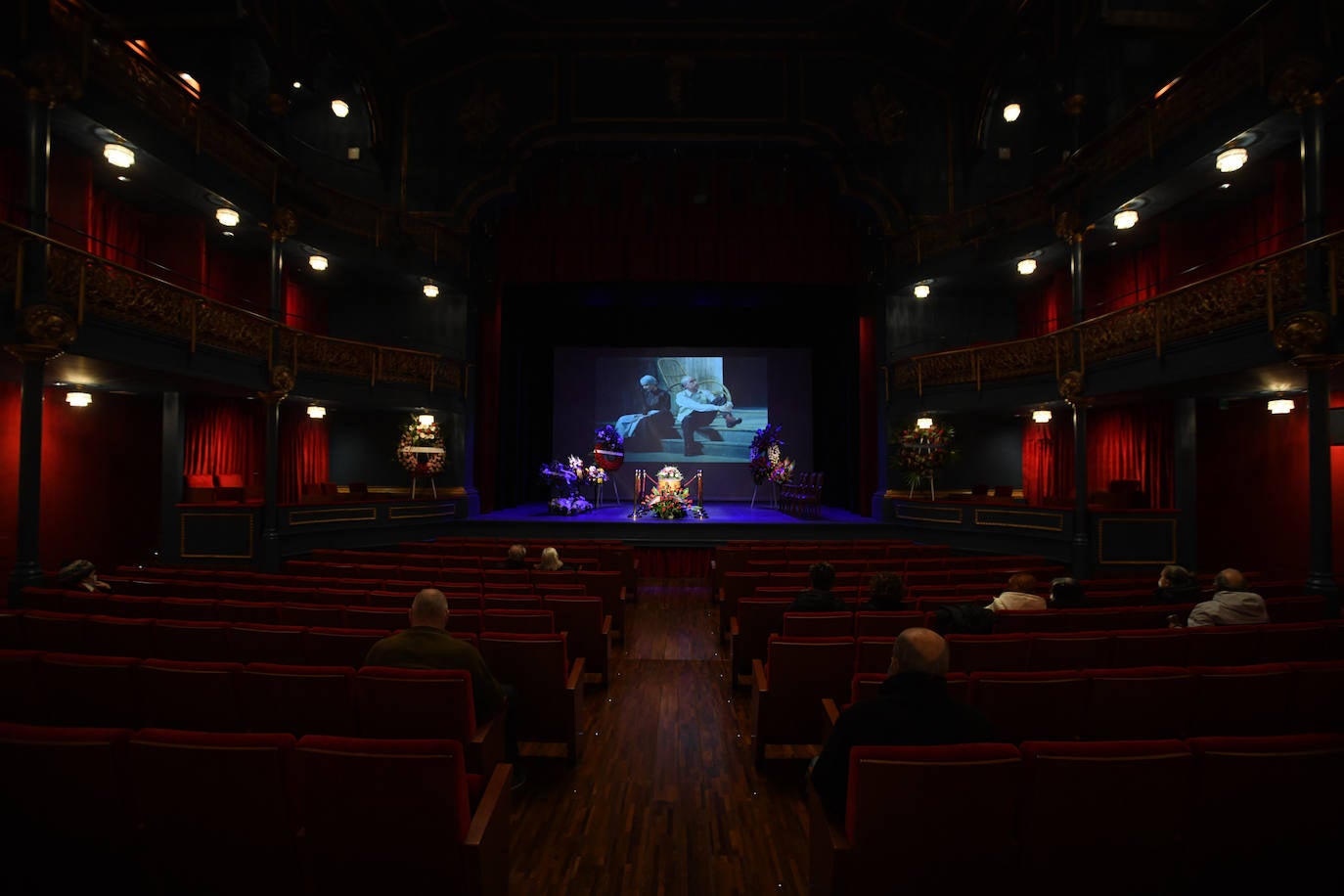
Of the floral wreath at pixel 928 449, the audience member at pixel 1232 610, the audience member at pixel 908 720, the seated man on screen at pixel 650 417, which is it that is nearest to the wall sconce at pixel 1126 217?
the floral wreath at pixel 928 449

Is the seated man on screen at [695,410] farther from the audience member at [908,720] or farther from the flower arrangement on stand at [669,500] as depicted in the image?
the audience member at [908,720]

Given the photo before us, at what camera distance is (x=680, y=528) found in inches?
486

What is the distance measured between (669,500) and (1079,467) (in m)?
7.50

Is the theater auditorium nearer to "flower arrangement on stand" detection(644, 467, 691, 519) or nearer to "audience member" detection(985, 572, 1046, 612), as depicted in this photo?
"flower arrangement on stand" detection(644, 467, 691, 519)

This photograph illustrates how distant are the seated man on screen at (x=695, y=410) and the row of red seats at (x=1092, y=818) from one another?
51.1 feet

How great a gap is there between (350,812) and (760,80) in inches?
582

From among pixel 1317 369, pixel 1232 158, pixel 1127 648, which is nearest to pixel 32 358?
A: pixel 1127 648

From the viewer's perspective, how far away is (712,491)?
712 inches

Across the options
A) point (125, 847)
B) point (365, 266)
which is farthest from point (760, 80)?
point (125, 847)

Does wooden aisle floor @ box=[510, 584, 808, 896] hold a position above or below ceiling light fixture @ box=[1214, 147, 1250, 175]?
below

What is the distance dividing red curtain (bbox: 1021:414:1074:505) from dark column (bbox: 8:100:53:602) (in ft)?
51.4

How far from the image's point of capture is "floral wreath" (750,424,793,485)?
15.3 meters

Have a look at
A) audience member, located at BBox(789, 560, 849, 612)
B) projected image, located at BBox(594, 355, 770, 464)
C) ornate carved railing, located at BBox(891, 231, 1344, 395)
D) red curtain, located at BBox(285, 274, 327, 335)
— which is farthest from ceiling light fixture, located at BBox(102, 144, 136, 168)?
ornate carved railing, located at BBox(891, 231, 1344, 395)

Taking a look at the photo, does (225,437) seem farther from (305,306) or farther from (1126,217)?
(1126,217)
